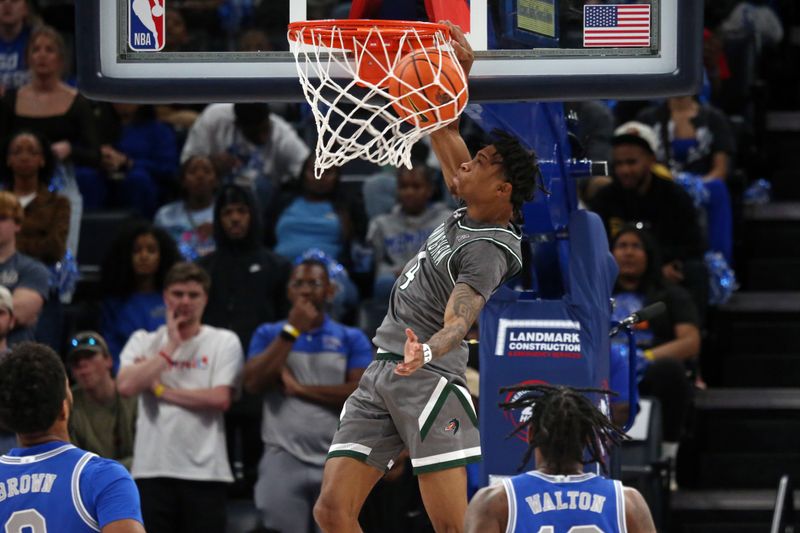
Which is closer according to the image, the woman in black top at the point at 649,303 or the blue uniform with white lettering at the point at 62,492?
the blue uniform with white lettering at the point at 62,492

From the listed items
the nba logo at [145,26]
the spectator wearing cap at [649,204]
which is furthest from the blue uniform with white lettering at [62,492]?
the spectator wearing cap at [649,204]

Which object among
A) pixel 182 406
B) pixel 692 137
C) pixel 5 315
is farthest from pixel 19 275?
pixel 692 137

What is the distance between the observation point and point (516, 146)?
5.44 metres

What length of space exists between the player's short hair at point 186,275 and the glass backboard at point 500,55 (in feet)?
8.80

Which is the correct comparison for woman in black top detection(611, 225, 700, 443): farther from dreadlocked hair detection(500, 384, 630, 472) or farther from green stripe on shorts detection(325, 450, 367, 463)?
dreadlocked hair detection(500, 384, 630, 472)

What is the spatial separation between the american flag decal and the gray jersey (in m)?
0.73

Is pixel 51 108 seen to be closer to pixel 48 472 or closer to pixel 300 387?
pixel 300 387

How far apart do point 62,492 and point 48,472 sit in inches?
3.0

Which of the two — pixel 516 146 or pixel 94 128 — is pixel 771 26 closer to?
pixel 94 128

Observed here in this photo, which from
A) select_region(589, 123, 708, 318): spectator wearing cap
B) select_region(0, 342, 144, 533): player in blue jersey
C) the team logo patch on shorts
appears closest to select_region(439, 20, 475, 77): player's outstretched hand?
the team logo patch on shorts

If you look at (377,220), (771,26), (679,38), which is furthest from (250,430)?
(771,26)

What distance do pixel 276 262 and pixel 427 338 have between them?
375 centimetres

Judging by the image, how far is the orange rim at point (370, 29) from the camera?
5.16 metres

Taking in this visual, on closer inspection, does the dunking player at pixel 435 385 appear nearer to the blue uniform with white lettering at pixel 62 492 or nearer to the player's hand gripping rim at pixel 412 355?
the player's hand gripping rim at pixel 412 355
